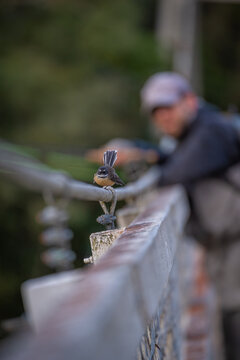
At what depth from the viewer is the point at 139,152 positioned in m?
3.51

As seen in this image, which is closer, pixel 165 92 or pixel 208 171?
pixel 208 171

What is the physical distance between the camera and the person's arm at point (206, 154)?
3396 mm

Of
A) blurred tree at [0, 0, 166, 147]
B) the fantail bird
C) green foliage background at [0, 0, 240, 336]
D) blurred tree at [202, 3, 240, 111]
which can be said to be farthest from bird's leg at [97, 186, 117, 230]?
blurred tree at [202, 3, 240, 111]

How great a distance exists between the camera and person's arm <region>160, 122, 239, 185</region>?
340 centimetres

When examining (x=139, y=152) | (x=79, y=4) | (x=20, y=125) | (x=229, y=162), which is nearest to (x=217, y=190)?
(x=229, y=162)

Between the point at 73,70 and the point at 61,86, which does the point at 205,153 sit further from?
the point at 73,70

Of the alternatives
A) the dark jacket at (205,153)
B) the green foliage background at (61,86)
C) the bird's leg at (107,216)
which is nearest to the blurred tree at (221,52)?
the green foliage background at (61,86)

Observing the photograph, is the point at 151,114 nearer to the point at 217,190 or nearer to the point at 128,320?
the point at 217,190

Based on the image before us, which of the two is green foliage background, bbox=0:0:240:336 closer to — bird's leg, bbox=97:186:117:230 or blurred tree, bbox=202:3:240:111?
blurred tree, bbox=202:3:240:111

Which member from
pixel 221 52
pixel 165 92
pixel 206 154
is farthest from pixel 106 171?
pixel 221 52

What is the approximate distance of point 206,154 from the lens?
11.1ft

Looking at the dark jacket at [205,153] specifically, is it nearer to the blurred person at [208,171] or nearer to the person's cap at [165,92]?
the blurred person at [208,171]

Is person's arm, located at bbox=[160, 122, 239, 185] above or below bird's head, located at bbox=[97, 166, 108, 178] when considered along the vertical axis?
above

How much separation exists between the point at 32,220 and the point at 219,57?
8.27 meters
